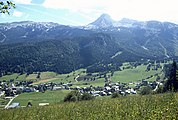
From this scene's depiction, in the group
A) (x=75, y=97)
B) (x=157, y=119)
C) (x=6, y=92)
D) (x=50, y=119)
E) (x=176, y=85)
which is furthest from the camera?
(x=6, y=92)

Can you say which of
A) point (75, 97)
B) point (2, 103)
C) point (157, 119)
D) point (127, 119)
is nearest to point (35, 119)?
point (127, 119)

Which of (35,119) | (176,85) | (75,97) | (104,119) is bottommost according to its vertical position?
(75,97)

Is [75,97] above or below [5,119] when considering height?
below

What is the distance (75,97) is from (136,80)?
134 metres

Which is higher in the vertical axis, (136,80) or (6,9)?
(6,9)

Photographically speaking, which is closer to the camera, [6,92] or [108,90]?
[108,90]

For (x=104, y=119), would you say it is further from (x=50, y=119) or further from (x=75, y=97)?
(x=75, y=97)

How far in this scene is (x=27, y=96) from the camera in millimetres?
154500

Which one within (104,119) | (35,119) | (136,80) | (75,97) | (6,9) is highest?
(6,9)

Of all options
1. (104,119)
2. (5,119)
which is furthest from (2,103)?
(104,119)

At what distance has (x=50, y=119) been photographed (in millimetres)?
25422

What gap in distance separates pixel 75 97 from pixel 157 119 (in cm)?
6047

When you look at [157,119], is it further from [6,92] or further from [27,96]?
[6,92]

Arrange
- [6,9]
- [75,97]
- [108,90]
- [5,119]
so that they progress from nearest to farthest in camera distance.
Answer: [6,9] < [5,119] < [75,97] < [108,90]
